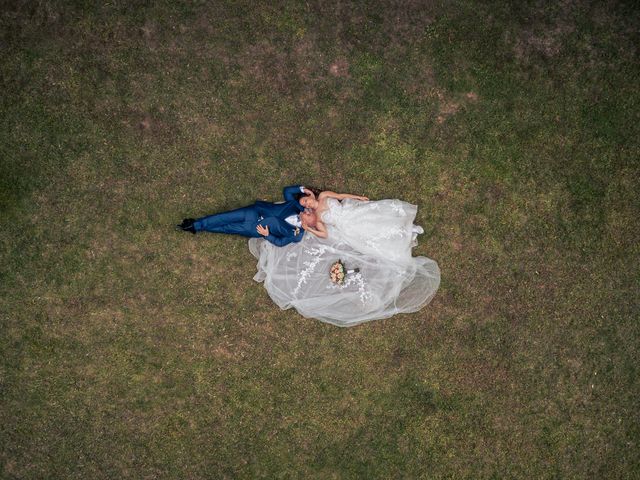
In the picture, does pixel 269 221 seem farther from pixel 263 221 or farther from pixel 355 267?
pixel 355 267

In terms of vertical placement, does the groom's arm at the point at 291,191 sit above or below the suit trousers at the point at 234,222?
above

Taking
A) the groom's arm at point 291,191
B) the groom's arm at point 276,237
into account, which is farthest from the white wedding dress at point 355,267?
the groom's arm at point 291,191

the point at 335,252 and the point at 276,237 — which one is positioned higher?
the point at 276,237

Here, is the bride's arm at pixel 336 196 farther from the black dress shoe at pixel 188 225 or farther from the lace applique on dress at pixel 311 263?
the black dress shoe at pixel 188 225

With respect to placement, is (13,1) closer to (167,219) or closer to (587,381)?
(167,219)

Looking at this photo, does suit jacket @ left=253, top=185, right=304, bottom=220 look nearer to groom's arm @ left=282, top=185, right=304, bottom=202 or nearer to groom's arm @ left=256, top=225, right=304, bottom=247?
groom's arm @ left=282, top=185, right=304, bottom=202

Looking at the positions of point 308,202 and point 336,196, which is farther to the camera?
point 336,196

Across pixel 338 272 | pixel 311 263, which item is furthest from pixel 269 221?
pixel 338 272
